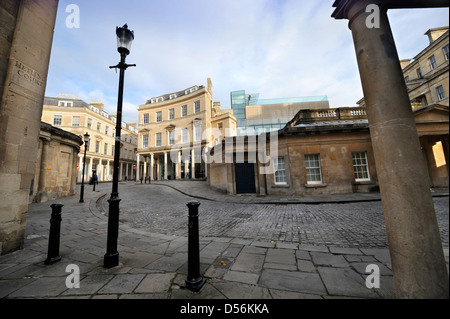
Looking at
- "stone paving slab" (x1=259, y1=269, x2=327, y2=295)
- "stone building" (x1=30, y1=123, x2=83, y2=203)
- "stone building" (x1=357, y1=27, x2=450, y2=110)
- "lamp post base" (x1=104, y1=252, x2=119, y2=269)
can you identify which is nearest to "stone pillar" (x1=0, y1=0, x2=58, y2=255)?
"lamp post base" (x1=104, y1=252, x2=119, y2=269)

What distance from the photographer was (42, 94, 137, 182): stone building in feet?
98.8

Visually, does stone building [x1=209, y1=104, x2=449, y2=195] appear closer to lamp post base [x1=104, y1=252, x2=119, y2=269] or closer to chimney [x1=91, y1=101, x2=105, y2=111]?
lamp post base [x1=104, y1=252, x2=119, y2=269]

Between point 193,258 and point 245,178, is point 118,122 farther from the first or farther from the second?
point 245,178

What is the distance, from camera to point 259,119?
38656 mm

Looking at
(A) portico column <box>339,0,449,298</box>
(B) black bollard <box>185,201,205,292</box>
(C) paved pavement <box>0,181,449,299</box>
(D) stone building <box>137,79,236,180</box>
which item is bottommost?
(C) paved pavement <box>0,181,449,299</box>

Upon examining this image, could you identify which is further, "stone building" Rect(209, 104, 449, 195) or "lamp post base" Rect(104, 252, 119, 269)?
"stone building" Rect(209, 104, 449, 195)

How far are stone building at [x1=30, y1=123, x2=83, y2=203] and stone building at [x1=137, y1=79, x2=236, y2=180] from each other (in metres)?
15.5

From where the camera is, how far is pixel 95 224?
218 inches

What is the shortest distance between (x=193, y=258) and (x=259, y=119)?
38.7m

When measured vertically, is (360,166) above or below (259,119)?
below

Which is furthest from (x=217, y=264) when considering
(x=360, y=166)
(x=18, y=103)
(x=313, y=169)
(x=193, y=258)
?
(x=360, y=166)

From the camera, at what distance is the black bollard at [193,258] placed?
2.12m

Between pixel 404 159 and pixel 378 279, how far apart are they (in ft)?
5.41

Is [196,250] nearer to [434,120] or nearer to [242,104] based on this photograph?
[434,120]
